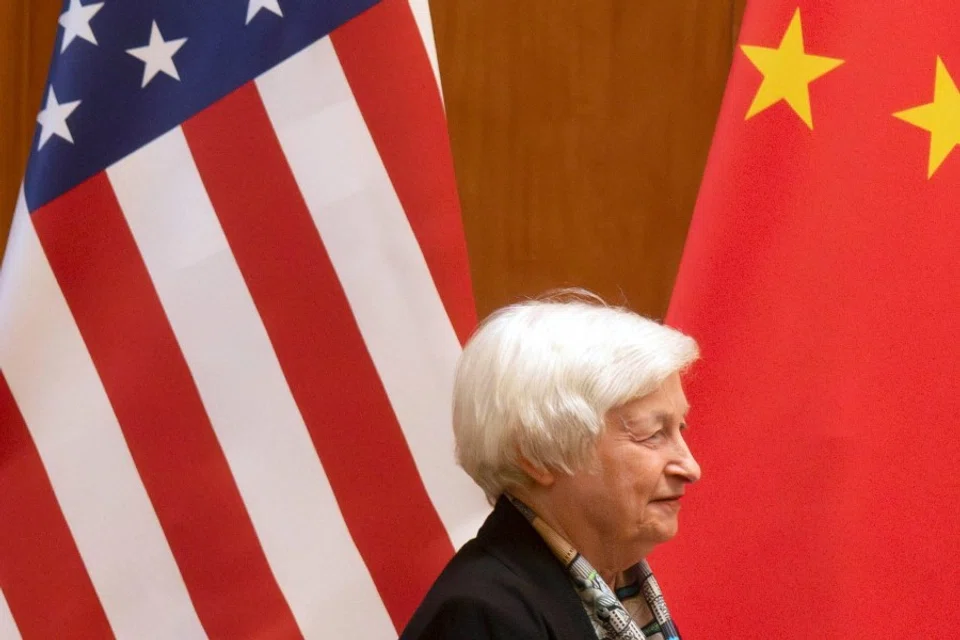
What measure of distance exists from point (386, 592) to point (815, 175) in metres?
0.91

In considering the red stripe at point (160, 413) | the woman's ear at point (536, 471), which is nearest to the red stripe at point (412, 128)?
the red stripe at point (160, 413)

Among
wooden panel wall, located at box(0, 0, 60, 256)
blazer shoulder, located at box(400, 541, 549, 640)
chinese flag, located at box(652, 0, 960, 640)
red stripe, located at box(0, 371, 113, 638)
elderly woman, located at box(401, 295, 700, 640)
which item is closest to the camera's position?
blazer shoulder, located at box(400, 541, 549, 640)

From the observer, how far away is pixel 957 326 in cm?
184

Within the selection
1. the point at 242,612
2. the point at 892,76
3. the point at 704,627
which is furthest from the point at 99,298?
the point at 892,76

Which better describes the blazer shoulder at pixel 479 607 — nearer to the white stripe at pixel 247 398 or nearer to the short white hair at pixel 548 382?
the short white hair at pixel 548 382

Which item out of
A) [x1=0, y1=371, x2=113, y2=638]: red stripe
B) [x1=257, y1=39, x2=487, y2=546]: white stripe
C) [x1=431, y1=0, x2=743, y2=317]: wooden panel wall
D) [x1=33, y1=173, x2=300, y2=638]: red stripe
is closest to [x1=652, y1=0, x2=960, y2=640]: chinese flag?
[x1=431, y1=0, x2=743, y2=317]: wooden panel wall

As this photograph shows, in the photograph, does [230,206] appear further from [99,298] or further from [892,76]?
[892,76]

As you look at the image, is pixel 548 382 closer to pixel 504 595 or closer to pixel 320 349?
pixel 504 595

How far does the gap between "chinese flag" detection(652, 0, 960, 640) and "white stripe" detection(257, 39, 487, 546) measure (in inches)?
14.4

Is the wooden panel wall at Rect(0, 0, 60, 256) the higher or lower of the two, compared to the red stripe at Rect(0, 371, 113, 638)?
higher

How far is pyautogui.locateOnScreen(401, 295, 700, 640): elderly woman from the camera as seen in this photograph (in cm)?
144

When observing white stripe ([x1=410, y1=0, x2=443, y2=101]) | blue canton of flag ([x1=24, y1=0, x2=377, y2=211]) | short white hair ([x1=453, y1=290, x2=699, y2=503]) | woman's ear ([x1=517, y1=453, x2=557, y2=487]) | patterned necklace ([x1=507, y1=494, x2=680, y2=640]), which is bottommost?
patterned necklace ([x1=507, y1=494, x2=680, y2=640])

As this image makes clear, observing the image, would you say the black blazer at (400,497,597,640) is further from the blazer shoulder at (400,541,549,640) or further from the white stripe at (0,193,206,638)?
the white stripe at (0,193,206,638)

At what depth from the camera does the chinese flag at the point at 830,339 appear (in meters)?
1.82
